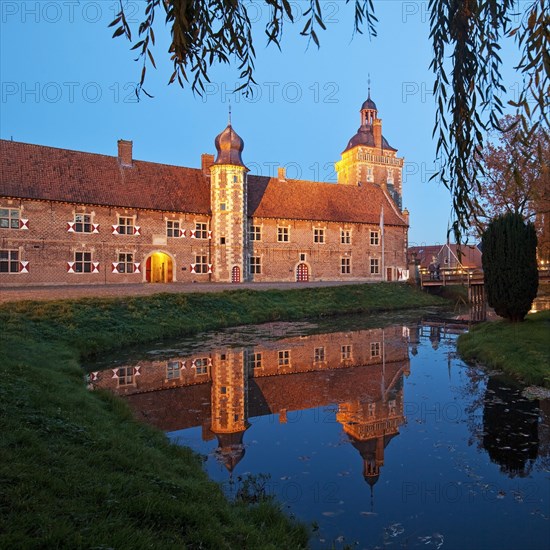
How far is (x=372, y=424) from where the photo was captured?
7047 mm

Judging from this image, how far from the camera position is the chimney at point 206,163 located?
33.7m

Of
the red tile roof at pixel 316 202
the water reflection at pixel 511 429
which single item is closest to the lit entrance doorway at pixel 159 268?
the red tile roof at pixel 316 202

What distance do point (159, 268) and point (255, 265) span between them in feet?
23.1

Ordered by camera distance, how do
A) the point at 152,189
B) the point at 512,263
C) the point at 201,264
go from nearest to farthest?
the point at 512,263
the point at 152,189
the point at 201,264

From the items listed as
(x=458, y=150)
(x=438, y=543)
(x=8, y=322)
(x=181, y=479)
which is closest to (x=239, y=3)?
(x=458, y=150)

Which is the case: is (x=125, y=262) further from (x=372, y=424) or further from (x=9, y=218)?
(x=372, y=424)

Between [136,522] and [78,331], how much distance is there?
11.8m

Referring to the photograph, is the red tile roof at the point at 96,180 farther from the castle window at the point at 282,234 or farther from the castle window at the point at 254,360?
the castle window at the point at 254,360

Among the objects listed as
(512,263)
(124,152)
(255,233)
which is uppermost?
(124,152)

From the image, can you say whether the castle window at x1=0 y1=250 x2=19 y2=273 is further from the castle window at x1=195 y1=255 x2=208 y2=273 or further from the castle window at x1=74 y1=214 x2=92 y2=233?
the castle window at x1=195 y1=255 x2=208 y2=273

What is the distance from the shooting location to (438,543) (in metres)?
3.96

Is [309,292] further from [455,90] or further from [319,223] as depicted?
[455,90]

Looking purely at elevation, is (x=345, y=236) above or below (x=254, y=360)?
above

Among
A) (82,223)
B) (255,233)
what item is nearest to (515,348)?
(255,233)
